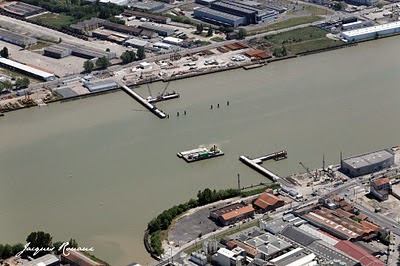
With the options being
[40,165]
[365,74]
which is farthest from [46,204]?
[365,74]

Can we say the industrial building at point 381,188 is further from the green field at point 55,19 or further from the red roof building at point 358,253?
the green field at point 55,19

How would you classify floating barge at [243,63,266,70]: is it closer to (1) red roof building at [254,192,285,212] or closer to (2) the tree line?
(2) the tree line

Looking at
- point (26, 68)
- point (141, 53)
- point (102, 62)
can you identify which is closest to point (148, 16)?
point (141, 53)

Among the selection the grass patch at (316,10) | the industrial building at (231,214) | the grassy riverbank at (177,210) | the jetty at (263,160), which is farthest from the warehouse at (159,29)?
the industrial building at (231,214)

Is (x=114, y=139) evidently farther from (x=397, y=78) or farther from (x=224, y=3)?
(x=224, y=3)

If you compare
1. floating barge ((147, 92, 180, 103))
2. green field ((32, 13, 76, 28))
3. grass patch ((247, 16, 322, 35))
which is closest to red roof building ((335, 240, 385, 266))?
floating barge ((147, 92, 180, 103))

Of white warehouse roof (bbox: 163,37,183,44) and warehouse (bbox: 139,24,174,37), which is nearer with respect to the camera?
white warehouse roof (bbox: 163,37,183,44)
